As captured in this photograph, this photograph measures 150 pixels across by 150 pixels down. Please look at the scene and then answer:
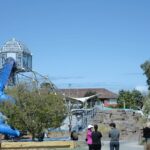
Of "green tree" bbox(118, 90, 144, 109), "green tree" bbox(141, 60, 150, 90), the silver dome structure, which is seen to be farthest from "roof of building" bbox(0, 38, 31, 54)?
"green tree" bbox(118, 90, 144, 109)

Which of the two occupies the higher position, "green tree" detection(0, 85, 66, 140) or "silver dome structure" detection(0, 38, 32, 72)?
"silver dome structure" detection(0, 38, 32, 72)

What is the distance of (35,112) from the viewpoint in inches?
1030

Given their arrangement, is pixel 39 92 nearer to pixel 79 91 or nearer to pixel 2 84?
pixel 2 84

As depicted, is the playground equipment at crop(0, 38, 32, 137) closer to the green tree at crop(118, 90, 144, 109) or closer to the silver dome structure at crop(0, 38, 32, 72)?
the silver dome structure at crop(0, 38, 32, 72)

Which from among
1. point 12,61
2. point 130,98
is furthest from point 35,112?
point 130,98

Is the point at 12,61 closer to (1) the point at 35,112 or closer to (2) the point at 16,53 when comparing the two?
(2) the point at 16,53

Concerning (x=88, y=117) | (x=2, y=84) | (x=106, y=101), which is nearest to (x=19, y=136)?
(x=2, y=84)

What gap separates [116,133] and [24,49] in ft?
119

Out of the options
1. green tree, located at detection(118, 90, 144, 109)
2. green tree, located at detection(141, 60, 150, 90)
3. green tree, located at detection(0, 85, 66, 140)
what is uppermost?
green tree, located at detection(141, 60, 150, 90)

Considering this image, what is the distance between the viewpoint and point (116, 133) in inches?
735

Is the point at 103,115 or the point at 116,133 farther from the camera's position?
the point at 103,115

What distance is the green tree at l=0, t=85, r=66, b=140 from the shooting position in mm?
26141

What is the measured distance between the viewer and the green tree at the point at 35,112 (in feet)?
85.8

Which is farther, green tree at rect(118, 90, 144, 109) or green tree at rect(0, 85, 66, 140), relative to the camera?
green tree at rect(118, 90, 144, 109)
